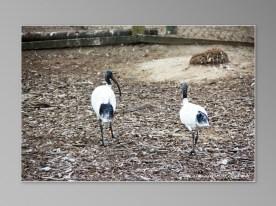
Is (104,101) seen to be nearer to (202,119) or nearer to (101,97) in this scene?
(101,97)

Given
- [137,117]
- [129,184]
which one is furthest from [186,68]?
[129,184]

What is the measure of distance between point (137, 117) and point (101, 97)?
1.02ft

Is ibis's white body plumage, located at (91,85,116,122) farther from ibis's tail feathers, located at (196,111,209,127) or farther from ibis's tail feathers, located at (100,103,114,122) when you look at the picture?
ibis's tail feathers, located at (196,111,209,127)

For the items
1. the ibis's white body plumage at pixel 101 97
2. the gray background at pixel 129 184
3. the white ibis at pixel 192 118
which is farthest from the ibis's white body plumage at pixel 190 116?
the ibis's white body plumage at pixel 101 97

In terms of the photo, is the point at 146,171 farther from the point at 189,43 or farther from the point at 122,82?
the point at 189,43

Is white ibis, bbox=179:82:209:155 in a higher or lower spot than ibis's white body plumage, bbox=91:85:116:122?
lower

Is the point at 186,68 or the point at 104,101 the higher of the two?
the point at 186,68

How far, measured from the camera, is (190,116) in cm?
483

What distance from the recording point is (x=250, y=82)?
4.84 metres

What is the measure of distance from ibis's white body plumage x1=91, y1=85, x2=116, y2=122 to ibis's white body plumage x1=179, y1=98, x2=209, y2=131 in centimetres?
53

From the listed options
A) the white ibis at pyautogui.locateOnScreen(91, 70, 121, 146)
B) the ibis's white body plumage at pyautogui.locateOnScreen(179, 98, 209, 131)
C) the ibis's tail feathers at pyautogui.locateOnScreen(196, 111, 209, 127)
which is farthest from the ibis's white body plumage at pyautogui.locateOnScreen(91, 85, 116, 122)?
the ibis's tail feathers at pyautogui.locateOnScreen(196, 111, 209, 127)

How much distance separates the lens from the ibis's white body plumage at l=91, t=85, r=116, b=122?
485 centimetres

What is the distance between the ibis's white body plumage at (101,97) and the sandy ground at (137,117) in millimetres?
45
